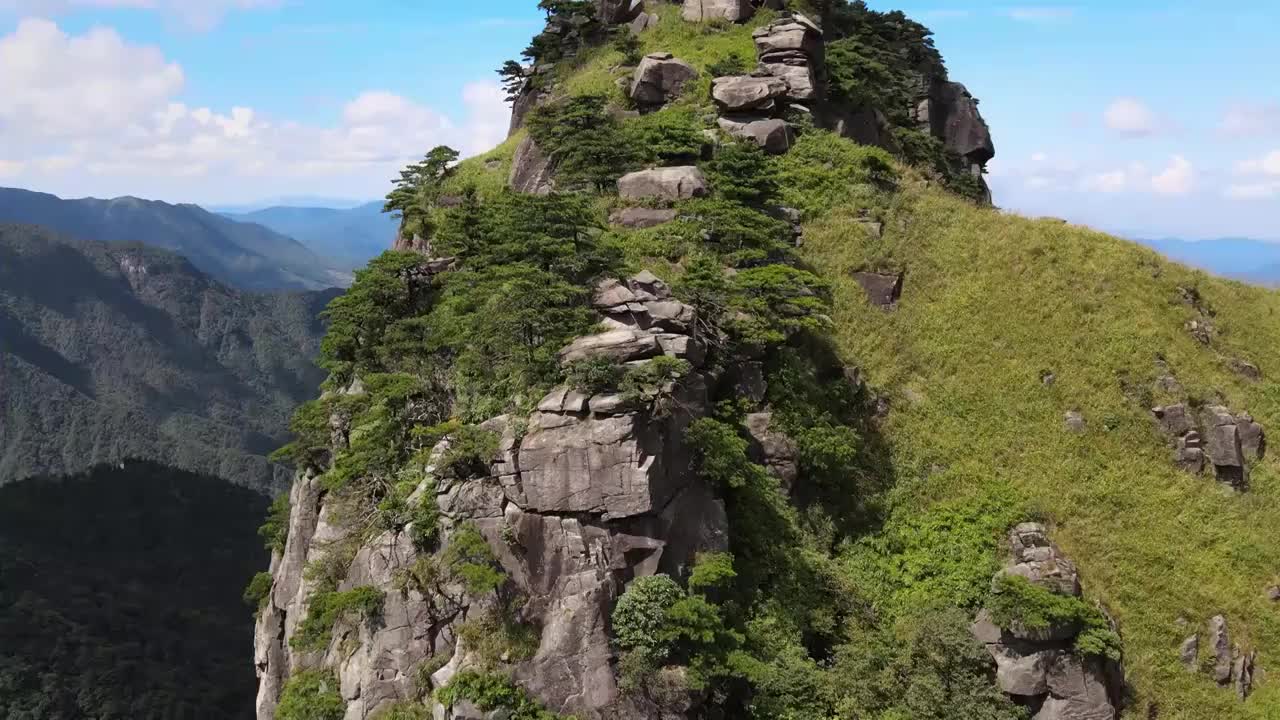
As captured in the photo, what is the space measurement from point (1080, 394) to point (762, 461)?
473 inches

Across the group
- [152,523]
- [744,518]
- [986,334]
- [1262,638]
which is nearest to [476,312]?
[744,518]

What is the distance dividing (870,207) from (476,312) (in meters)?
18.6

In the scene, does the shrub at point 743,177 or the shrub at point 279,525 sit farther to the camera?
the shrub at point 743,177

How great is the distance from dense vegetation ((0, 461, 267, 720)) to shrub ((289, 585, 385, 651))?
67253 mm

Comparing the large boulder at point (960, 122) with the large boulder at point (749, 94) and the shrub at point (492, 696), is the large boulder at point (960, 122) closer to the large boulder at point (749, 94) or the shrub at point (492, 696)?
the large boulder at point (749, 94)

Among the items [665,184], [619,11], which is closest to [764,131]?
[665,184]

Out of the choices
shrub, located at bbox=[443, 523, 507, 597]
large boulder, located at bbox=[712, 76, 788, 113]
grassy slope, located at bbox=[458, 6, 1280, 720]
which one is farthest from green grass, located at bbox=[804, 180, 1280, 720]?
shrub, located at bbox=[443, 523, 507, 597]

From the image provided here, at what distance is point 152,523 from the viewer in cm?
12719

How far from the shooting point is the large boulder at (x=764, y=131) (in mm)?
38853

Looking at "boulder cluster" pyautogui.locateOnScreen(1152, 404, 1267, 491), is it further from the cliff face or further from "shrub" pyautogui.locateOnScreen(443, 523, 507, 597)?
"shrub" pyautogui.locateOnScreen(443, 523, 507, 597)

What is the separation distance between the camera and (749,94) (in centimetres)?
3959

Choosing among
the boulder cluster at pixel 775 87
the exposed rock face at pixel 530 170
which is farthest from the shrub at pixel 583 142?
the boulder cluster at pixel 775 87

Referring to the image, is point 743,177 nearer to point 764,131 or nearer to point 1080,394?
point 764,131

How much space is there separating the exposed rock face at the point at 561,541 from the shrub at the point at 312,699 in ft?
0.96
